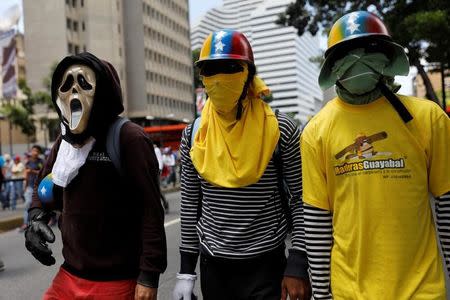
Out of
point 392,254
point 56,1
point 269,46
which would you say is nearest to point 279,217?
point 392,254

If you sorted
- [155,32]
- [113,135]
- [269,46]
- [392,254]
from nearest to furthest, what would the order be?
[392,254], [113,135], [155,32], [269,46]

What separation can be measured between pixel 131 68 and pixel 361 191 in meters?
65.6

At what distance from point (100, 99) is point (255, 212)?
2.85 feet

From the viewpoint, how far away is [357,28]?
2115 mm

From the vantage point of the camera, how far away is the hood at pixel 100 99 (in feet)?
8.43

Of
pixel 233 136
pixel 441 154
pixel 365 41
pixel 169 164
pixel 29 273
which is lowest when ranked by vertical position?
pixel 29 273

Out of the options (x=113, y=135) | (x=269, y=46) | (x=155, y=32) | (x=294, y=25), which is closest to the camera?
(x=113, y=135)

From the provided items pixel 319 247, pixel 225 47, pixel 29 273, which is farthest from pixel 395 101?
pixel 29 273

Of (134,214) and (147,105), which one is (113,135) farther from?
(147,105)

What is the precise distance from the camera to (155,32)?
70.4m

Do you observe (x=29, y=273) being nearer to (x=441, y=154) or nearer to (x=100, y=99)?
(x=100, y=99)

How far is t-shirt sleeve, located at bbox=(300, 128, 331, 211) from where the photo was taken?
2.17m

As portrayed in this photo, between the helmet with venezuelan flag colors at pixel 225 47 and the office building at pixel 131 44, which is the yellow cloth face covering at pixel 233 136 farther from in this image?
the office building at pixel 131 44

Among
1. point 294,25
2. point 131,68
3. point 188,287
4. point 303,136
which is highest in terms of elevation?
point 131,68
